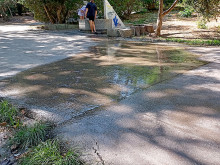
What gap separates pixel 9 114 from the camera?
3299 mm

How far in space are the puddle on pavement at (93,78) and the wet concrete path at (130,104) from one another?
14 millimetres

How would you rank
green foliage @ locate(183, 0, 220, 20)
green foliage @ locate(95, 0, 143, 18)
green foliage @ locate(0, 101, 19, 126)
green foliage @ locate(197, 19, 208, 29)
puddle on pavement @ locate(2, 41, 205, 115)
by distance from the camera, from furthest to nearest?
green foliage @ locate(95, 0, 143, 18), green foliage @ locate(197, 19, 208, 29), green foliage @ locate(183, 0, 220, 20), puddle on pavement @ locate(2, 41, 205, 115), green foliage @ locate(0, 101, 19, 126)

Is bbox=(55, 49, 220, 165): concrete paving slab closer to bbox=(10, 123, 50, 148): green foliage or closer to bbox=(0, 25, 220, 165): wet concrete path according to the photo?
bbox=(0, 25, 220, 165): wet concrete path

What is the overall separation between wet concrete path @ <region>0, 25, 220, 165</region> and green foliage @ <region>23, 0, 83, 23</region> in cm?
940

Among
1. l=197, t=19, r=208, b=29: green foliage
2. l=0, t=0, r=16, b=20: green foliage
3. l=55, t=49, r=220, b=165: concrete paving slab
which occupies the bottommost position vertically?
l=55, t=49, r=220, b=165: concrete paving slab

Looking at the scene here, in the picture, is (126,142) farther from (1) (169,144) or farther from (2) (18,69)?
(2) (18,69)

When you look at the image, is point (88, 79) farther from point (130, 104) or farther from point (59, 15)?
point (59, 15)

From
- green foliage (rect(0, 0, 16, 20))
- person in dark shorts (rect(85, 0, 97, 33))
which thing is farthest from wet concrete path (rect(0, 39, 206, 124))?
green foliage (rect(0, 0, 16, 20))

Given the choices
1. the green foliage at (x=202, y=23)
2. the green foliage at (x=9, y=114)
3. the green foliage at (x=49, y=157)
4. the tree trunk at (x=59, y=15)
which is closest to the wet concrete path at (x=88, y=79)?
the green foliage at (x=9, y=114)

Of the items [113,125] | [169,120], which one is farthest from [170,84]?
[113,125]

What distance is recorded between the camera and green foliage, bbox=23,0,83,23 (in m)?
15.0

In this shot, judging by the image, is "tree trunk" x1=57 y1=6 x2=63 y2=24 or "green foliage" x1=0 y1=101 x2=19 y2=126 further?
"tree trunk" x1=57 y1=6 x2=63 y2=24

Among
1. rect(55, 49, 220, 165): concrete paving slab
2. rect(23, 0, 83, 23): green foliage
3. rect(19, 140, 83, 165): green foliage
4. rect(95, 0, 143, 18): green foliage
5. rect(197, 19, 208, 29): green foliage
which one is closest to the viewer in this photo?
rect(19, 140, 83, 165): green foliage

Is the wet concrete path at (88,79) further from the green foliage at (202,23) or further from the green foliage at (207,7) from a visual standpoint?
the green foliage at (202,23)
